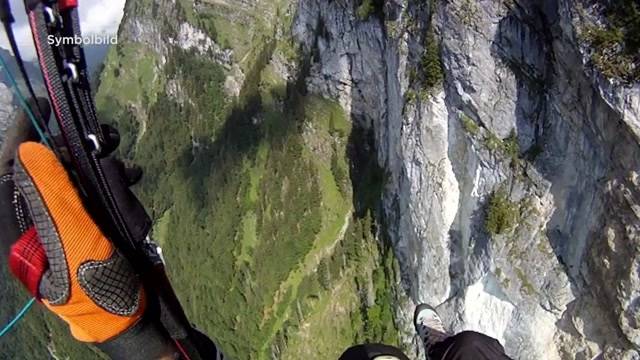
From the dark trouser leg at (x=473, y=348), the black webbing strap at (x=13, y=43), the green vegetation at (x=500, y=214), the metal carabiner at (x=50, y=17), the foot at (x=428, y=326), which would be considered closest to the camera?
the black webbing strap at (x=13, y=43)

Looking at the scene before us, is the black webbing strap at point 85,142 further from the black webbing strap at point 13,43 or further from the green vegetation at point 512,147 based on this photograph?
the green vegetation at point 512,147

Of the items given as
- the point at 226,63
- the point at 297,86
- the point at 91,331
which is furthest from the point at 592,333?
the point at 226,63

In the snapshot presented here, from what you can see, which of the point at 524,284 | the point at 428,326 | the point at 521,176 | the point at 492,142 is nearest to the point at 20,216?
→ the point at 428,326

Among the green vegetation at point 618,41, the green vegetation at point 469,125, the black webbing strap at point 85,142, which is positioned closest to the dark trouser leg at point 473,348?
the black webbing strap at point 85,142

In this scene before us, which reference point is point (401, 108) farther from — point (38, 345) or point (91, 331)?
point (38, 345)

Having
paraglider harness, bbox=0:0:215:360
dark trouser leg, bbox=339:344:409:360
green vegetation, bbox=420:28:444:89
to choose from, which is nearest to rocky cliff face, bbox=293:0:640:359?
green vegetation, bbox=420:28:444:89

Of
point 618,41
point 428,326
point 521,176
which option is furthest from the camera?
point 521,176

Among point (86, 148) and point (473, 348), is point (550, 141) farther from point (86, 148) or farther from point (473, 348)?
point (86, 148)
